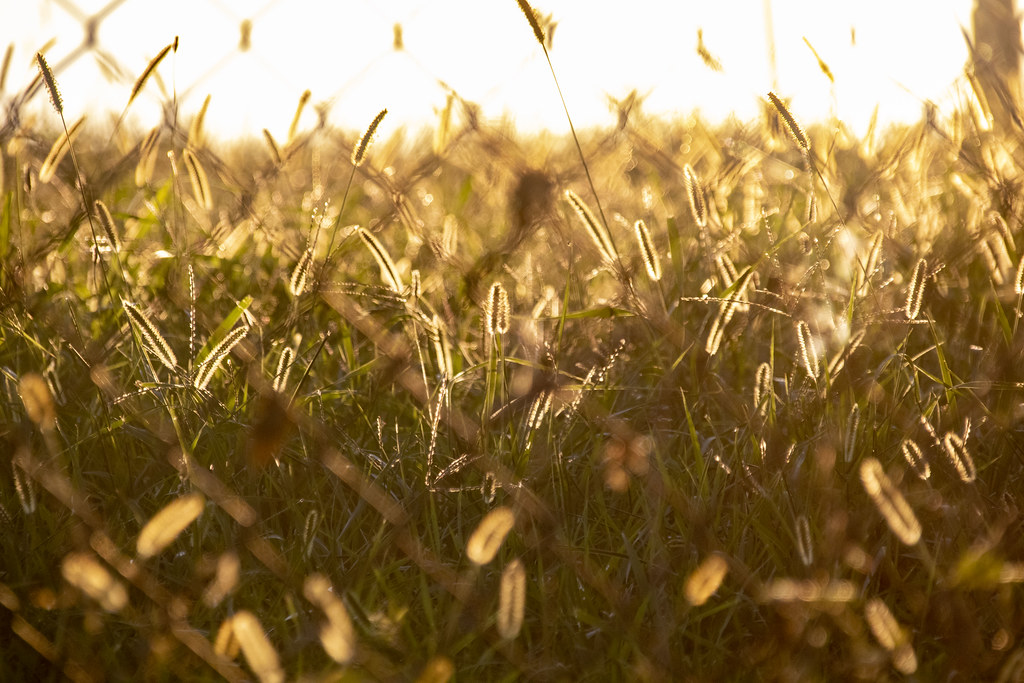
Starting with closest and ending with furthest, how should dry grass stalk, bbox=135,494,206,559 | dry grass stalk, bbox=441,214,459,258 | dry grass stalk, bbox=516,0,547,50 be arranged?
dry grass stalk, bbox=135,494,206,559
dry grass stalk, bbox=516,0,547,50
dry grass stalk, bbox=441,214,459,258

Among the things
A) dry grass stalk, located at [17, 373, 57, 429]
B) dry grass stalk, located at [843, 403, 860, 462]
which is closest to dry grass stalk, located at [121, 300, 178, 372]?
dry grass stalk, located at [17, 373, 57, 429]

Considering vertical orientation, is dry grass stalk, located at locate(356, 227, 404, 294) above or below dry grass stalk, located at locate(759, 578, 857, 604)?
above

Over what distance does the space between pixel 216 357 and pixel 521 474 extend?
0.38m

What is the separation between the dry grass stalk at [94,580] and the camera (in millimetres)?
891

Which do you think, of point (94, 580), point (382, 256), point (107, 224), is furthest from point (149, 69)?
point (94, 580)

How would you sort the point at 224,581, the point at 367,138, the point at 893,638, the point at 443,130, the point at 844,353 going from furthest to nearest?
1. the point at 443,130
2. the point at 844,353
3. the point at 367,138
4. the point at 224,581
5. the point at 893,638

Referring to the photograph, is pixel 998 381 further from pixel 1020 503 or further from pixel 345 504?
pixel 345 504

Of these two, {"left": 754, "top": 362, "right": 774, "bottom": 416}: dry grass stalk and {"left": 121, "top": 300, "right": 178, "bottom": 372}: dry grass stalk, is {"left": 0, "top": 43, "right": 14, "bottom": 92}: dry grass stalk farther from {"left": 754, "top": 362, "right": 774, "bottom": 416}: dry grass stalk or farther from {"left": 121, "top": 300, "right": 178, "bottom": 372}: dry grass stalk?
{"left": 754, "top": 362, "right": 774, "bottom": 416}: dry grass stalk

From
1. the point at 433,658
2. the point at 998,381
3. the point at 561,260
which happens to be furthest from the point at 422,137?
the point at 433,658

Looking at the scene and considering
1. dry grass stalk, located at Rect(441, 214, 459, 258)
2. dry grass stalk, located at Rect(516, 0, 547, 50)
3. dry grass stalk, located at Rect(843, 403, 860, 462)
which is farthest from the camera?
dry grass stalk, located at Rect(441, 214, 459, 258)

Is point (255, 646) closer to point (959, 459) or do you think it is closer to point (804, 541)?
point (804, 541)

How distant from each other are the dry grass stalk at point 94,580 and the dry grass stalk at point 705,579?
0.55 m

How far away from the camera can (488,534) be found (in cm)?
103

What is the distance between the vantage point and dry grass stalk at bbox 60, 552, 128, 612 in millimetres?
891
